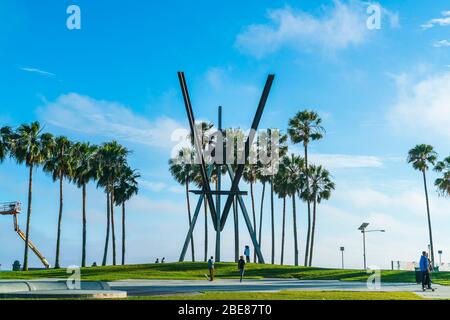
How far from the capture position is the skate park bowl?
50.3ft

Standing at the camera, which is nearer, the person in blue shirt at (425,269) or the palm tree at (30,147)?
the person in blue shirt at (425,269)

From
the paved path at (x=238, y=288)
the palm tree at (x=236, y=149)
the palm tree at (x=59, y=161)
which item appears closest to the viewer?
the paved path at (x=238, y=288)

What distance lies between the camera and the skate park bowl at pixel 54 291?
1534 cm

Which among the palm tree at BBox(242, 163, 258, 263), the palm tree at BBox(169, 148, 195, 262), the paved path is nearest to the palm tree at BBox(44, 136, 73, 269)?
the palm tree at BBox(169, 148, 195, 262)

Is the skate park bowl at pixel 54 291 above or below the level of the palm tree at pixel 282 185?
below

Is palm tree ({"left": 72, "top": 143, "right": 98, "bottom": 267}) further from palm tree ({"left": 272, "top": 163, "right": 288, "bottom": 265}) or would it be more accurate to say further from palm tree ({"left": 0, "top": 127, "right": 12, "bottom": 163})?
palm tree ({"left": 272, "top": 163, "right": 288, "bottom": 265})

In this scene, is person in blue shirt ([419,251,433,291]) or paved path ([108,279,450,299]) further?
person in blue shirt ([419,251,433,291])

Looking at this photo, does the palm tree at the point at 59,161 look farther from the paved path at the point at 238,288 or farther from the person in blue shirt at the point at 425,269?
the person in blue shirt at the point at 425,269

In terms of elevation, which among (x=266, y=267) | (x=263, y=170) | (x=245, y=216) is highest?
(x=263, y=170)

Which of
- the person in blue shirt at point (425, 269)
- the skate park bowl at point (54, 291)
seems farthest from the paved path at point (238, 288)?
the skate park bowl at point (54, 291)
